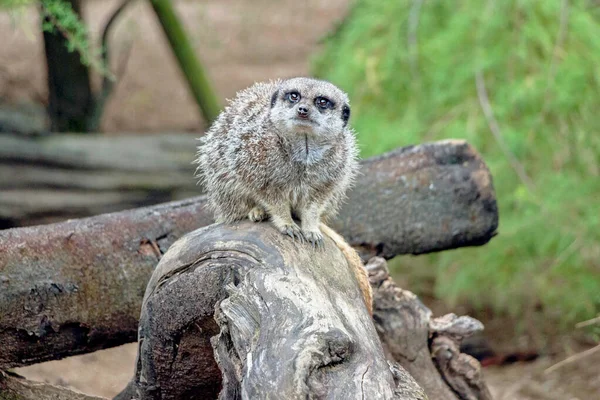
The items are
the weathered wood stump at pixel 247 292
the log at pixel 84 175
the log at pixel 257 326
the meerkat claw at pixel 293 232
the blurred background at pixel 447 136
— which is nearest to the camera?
the log at pixel 257 326

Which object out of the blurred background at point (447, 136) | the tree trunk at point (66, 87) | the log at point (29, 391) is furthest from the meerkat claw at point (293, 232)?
the tree trunk at point (66, 87)

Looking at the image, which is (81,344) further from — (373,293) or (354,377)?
(354,377)

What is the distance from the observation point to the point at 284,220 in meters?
2.75

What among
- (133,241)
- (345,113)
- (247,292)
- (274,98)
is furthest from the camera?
(133,241)

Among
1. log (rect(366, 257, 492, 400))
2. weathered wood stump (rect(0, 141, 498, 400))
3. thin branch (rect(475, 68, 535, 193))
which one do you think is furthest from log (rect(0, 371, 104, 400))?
thin branch (rect(475, 68, 535, 193))

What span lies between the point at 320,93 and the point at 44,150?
3633 millimetres

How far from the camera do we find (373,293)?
2982 millimetres

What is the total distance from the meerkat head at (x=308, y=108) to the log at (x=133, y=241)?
0.66 metres

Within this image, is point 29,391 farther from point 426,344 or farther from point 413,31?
point 413,31

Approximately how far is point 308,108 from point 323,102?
15cm

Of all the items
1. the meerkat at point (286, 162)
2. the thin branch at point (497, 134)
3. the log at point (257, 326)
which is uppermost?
the thin branch at point (497, 134)

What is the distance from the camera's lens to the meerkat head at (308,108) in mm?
2822

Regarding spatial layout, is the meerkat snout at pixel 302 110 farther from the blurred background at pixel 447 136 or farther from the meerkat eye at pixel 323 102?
the blurred background at pixel 447 136

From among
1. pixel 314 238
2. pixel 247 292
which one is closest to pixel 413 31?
pixel 314 238
